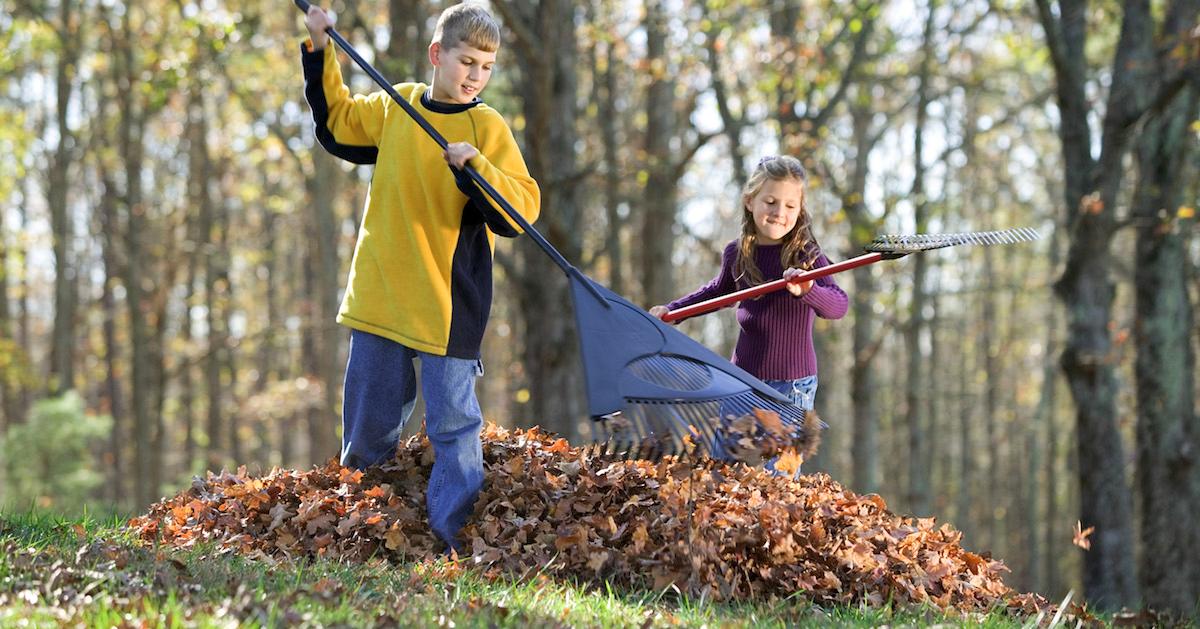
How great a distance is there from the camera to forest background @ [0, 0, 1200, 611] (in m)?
9.98

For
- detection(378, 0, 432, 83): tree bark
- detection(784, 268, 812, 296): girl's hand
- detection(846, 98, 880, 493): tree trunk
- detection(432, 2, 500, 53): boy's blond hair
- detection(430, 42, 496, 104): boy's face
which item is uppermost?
detection(378, 0, 432, 83): tree bark

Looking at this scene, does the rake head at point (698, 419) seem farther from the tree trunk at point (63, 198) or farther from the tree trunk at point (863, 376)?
the tree trunk at point (63, 198)

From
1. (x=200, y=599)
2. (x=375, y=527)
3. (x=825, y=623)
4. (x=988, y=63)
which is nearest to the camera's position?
(x=200, y=599)

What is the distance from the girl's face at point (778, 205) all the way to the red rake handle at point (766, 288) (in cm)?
33

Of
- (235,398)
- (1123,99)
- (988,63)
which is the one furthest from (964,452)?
(1123,99)

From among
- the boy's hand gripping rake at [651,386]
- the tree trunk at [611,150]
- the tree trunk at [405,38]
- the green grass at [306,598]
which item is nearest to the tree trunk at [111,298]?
the tree trunk at [405,38]

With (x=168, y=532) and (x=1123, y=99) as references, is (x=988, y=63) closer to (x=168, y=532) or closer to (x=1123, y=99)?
(x=1123, y=99)

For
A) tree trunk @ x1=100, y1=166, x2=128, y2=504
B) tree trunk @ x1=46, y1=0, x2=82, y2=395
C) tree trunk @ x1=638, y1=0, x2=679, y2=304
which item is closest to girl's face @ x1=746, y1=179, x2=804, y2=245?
tree trunk @ x1=638, y1=0, x2=679, y2=304

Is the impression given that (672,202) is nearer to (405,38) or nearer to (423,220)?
(405,38)

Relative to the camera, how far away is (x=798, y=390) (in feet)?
17.9

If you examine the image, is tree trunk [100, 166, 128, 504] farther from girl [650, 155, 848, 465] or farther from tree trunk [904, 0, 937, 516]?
girl [650, 155, 848, 465]

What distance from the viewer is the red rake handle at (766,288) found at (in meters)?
4.80

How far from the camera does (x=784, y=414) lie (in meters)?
4.55

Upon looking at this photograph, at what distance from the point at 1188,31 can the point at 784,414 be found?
6.64 meters
